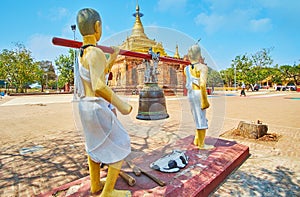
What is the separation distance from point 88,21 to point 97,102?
808 mm

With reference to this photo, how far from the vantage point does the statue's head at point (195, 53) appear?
320 cm

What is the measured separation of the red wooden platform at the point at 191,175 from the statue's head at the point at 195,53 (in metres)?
1.72

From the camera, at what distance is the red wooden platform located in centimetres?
230

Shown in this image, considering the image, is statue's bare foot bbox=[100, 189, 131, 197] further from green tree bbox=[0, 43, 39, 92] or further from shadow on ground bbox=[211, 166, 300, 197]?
green tree bbox=[0, 43, 39, 92]

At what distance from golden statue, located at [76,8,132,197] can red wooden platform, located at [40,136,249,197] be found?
25.4 inches

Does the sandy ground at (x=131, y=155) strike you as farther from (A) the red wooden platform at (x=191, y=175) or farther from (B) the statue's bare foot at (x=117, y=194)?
(B) the statue's bare foot at (x=117, y=194)

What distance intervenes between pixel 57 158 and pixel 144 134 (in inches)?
97.3

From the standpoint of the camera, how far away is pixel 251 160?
3799 mm

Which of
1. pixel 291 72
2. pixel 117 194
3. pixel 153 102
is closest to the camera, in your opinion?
pixel 117 194

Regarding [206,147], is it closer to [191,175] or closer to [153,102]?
[191,175]

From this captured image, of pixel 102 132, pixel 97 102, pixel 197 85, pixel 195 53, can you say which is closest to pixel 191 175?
pixel 197 85

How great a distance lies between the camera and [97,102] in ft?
5.74

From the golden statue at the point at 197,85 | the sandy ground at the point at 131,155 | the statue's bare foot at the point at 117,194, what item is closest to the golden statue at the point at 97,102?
the statue's bare foot at the point at 117,194

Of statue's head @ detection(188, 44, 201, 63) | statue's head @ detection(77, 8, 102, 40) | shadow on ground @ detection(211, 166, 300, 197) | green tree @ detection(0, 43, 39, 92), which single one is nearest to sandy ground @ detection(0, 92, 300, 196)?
shadow on ground @ detection(211, 166, 300, 197)
